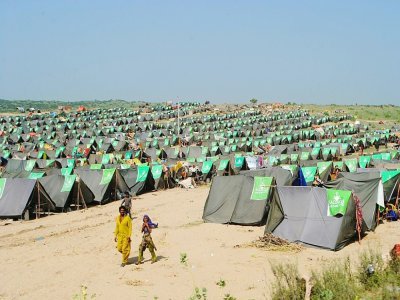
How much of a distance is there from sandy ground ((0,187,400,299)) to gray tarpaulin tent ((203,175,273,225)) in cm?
45

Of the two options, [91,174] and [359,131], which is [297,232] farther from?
[359,131]

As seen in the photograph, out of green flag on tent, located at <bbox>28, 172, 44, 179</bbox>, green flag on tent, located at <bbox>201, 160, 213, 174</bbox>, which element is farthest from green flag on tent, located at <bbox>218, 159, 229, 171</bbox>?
green flag on tent, located at <bbox>28, 172, 44, 179</bbox>

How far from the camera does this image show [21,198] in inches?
801

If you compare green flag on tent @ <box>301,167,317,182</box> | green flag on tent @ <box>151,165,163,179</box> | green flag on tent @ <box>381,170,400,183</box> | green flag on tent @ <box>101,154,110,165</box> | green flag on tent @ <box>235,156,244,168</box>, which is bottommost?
green flag on tent @ <box>101,154,110,165</box>

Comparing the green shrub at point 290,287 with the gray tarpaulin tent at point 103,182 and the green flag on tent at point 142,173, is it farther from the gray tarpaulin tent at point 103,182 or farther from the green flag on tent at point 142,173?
the green flag on tent at point 142,173

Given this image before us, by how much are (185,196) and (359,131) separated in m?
38.1

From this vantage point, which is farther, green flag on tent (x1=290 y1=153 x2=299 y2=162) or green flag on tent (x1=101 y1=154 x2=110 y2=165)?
green flag on tent (x1=101 y1=154 x2=110 y2=165)

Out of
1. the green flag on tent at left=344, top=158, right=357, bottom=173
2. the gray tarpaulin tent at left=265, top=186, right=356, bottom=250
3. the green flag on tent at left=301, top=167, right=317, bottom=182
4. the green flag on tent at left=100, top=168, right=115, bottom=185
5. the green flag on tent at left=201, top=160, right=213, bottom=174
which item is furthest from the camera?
the green flag on tent at left=201, top=160, right=213, bottom=174

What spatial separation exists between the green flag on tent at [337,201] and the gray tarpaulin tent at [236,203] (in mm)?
2990

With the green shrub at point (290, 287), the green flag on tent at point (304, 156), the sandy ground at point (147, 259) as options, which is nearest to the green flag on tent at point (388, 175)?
the sandy ground at point (147, 259)

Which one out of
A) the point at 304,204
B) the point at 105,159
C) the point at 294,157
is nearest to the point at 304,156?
the point at 294,157

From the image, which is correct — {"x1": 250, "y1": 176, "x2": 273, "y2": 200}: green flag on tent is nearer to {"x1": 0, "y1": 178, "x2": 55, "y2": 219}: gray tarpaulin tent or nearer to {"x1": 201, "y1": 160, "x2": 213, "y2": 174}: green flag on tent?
{"x1": 0, "y1": 178, "x2": 55, "y2": 219}: gray tarpaulin tent

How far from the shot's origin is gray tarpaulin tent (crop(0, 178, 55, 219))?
20109 mm

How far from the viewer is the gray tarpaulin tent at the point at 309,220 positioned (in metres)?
13.3
